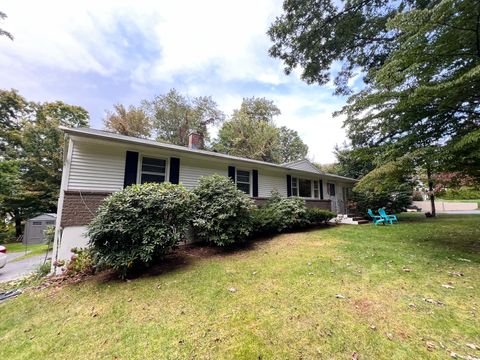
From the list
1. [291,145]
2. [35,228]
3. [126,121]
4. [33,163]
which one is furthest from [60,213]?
[291,145]

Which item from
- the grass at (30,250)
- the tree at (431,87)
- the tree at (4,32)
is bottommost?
the grass at (30,250)

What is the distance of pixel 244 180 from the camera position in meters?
10.7

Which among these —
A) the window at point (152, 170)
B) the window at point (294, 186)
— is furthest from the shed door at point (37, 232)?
the window at point (294, 186)

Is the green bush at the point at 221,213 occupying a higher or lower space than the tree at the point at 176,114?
lower

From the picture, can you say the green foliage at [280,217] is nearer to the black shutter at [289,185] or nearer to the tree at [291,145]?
the black shutter at [289,185]

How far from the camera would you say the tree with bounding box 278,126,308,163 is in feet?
100

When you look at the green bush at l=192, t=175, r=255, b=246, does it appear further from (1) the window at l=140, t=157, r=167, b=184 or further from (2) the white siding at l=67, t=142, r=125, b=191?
(2) the white siding at l=67, t=142, r=125, b=191

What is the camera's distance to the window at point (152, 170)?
7.73 m

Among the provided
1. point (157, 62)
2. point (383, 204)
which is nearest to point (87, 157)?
point (157, 62)

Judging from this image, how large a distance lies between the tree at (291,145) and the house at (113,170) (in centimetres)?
2030

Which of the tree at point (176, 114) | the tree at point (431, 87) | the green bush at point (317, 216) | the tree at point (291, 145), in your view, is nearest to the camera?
the tree at point (431, 87)

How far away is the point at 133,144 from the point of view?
7035 mm

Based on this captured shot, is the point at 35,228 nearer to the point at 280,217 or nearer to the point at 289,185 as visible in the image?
the point at 280,217

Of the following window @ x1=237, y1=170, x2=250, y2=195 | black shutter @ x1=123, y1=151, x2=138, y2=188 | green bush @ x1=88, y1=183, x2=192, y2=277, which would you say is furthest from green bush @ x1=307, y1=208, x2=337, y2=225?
black shutter @ x1=123, y1=151, x2=138, y2=188
